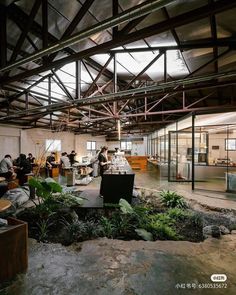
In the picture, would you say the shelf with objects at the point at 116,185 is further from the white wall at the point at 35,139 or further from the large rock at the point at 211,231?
the white wall at the point at 35,139

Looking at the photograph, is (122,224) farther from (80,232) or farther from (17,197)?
(17,197)

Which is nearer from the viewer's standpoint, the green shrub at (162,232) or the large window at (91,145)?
the green shrub at (162,232)

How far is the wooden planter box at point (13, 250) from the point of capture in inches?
91.9

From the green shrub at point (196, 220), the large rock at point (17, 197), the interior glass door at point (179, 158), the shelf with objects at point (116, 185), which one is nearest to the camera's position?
the green shrub at point (196, 220)

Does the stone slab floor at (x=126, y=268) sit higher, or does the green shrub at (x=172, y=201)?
the green shrub at (x=172, y=201)

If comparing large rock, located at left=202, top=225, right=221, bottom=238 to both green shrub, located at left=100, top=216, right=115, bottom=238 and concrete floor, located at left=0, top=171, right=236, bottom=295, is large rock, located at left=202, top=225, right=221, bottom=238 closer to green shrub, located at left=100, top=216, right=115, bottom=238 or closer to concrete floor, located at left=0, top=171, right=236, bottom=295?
concrete floor, located at left=0, top=171, right=236, bottom=295

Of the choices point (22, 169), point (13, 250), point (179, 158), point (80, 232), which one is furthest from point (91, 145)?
point (13, 250)

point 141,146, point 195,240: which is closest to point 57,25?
point 195,240

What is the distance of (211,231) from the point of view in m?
3.68

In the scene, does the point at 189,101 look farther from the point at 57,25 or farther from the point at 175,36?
the point at 57,25

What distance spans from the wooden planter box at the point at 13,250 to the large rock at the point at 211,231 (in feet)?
10.0

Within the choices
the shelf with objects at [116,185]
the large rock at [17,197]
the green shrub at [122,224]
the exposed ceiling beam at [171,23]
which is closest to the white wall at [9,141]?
the large rock at [17,197]

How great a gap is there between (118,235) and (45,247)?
1304mm

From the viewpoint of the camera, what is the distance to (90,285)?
227cm
